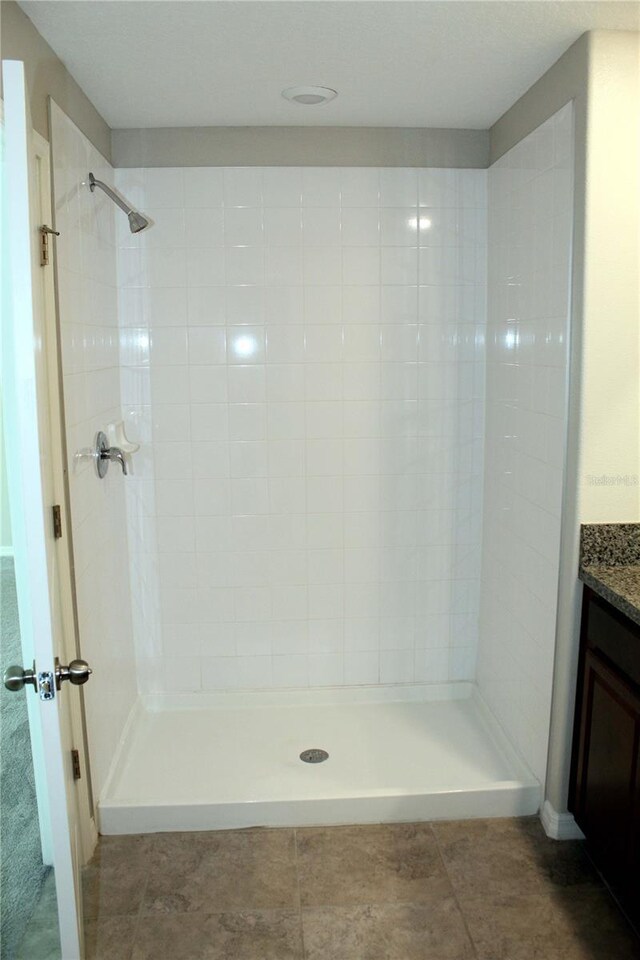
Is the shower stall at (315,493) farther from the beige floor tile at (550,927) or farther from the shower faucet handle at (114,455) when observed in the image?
the beige floor tile at (550,927)

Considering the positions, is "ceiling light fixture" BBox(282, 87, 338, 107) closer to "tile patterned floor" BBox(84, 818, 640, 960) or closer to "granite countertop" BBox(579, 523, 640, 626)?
"granite countertop" BBox(579, 523, 640, 626)

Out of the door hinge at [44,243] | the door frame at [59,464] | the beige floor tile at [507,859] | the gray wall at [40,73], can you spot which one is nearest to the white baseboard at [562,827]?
the beige floor tile at [507,859]

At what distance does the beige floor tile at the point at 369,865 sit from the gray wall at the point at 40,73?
2.31 meters

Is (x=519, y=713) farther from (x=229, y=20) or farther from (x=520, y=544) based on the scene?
(x=229, y=20)

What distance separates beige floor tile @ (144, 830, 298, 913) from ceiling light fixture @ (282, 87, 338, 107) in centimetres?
247

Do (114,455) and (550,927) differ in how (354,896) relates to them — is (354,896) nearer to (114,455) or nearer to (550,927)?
(550,927)

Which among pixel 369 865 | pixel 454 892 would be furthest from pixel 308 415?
pixel 454 892

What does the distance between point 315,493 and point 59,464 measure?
50.6 inches

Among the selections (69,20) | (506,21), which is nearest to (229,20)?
(69,20)

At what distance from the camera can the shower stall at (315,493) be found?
9.50 feet

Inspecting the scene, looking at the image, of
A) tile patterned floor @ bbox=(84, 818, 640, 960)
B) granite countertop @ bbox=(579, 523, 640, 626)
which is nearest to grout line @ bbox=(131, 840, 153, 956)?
tile patterned floor @ bbox=(84, 818, 640, 960)

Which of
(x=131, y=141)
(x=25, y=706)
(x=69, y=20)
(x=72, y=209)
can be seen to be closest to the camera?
(x=25, y=706)

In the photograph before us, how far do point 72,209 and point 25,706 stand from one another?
1.54 meters

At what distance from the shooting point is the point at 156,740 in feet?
10.7
